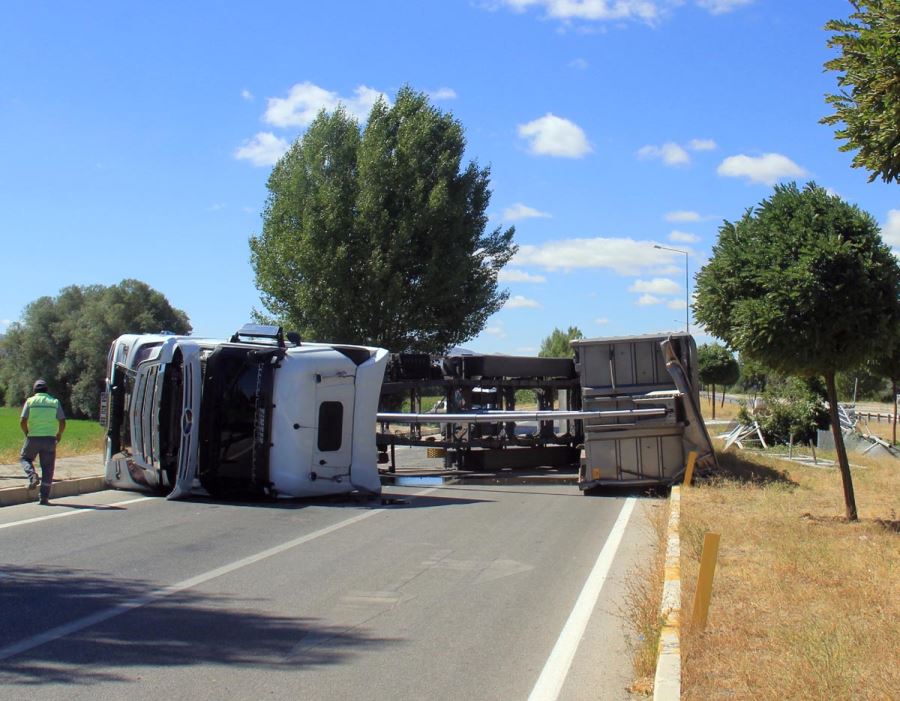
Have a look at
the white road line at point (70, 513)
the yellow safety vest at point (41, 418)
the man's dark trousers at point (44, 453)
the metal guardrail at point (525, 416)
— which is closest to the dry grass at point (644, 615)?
the metal guardrail at point (525, 416)

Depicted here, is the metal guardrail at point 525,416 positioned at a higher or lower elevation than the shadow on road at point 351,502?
higher

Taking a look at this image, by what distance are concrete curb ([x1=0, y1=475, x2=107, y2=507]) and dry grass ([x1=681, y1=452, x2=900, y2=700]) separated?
9.04 meters

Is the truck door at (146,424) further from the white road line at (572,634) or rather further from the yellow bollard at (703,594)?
the yellow bollard at (703,594)

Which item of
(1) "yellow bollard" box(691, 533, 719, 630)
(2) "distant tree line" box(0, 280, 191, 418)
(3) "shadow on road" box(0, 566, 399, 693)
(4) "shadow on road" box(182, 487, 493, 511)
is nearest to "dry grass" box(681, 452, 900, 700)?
(1) "yellow bollard" box(691, 533, 719, 630)

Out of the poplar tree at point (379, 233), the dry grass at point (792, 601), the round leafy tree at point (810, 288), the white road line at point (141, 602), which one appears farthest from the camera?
the poplar tree at point (379, 233)

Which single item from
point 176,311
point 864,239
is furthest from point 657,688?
point 176,311

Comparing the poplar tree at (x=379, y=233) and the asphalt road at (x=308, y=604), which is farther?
the poplar tree at (x=379, y=233)

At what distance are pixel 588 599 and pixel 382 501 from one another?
6665 millimetres

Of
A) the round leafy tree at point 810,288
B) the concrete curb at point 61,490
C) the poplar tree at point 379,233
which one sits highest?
the poplar tree at point 379,233

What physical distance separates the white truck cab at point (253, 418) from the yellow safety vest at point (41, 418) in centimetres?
135

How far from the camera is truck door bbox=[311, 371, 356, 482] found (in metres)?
13.8

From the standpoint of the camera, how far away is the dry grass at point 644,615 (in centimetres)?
568

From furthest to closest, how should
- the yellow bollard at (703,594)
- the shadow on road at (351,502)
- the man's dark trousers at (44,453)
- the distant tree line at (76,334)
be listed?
the distant tree line at (76,334)
the shadow on road at (351,502)
the man's dark trousers at (44,453)
the yellow bollard at (703,594)

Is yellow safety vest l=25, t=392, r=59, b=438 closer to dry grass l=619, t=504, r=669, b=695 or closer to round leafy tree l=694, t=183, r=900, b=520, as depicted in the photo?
dry grass l=619, t=504, r=669, b=695
